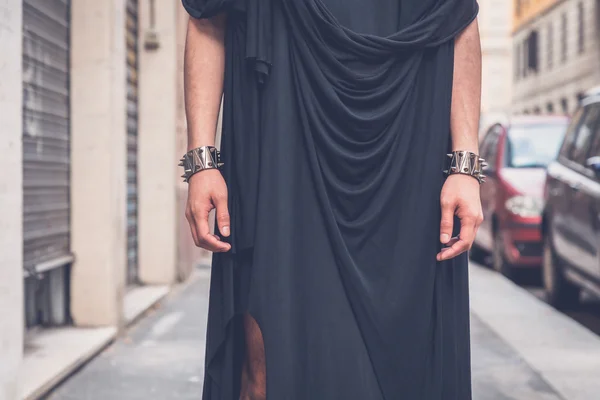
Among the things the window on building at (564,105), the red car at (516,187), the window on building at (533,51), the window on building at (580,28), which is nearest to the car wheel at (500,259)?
the red car at (516,187)

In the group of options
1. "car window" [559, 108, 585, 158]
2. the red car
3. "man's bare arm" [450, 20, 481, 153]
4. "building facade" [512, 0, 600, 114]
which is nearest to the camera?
"man's bare arm" [450, 20, 481, 153]

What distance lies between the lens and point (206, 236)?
8.14ft

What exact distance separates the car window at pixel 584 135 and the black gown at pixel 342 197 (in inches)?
211

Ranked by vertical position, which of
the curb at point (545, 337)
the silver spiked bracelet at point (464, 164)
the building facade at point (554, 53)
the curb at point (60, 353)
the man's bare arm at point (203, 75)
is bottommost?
the curb at point (545, 337)

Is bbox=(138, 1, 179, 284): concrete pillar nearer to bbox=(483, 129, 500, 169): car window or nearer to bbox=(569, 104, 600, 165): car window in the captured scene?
bbox=(569, 104, 600, 165): car window

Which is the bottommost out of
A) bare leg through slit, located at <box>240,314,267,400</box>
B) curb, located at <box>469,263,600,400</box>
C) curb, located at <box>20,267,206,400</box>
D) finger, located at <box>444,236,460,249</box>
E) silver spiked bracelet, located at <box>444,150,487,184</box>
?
curb, located at <box>469,263,600,400</box>

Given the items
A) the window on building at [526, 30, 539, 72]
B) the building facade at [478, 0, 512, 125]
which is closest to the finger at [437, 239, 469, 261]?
the window on building at [526, 30, 539, 72]

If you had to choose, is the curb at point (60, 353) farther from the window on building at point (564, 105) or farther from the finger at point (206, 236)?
the window on building at point (564, 105)

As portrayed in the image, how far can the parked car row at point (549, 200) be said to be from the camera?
7.32m

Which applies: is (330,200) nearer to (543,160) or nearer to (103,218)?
(103,218)

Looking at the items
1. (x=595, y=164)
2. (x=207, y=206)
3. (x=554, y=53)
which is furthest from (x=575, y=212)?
(x=554, y=53)

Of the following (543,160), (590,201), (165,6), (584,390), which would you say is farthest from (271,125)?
(543,160)
